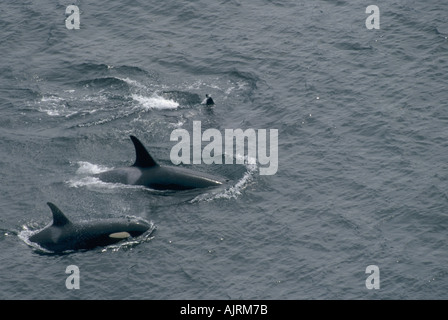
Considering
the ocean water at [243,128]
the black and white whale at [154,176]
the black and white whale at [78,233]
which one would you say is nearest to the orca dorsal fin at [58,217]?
the black and white whale at [78,233]

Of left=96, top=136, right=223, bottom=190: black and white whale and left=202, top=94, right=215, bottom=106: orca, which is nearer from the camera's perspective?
left=96, top=136, right=223, bottom=190: black and white whale

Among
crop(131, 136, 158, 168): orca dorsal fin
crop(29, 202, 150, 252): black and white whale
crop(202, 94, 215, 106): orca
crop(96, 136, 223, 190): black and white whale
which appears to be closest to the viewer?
crop(29, 202, 150, 252): black and white whale

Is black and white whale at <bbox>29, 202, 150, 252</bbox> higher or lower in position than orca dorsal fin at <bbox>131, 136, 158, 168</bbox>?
lower

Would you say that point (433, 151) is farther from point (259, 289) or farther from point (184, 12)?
point (184, 12)

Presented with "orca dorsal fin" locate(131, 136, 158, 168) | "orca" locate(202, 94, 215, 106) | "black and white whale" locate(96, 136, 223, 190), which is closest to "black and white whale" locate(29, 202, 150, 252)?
"black and white whale" locate(96, 136, 223, 190)

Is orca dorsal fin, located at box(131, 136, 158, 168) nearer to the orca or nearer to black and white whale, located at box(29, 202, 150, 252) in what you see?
black and white whale, located at box(29, 202, 150, 252)

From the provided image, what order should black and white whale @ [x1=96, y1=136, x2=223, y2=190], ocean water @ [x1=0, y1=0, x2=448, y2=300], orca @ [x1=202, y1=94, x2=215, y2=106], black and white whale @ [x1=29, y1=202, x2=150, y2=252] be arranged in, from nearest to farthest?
ocean water @ [x1=0, y1=0, x2=448, y2=300], black and white whale @ [x1=29, y1=202, x2=150, y2=252], black and white whale @ [x1=96, y1=136, x2=223, y2=190], orca @ [x1=202, y1=94, x2=215, y2=106]
